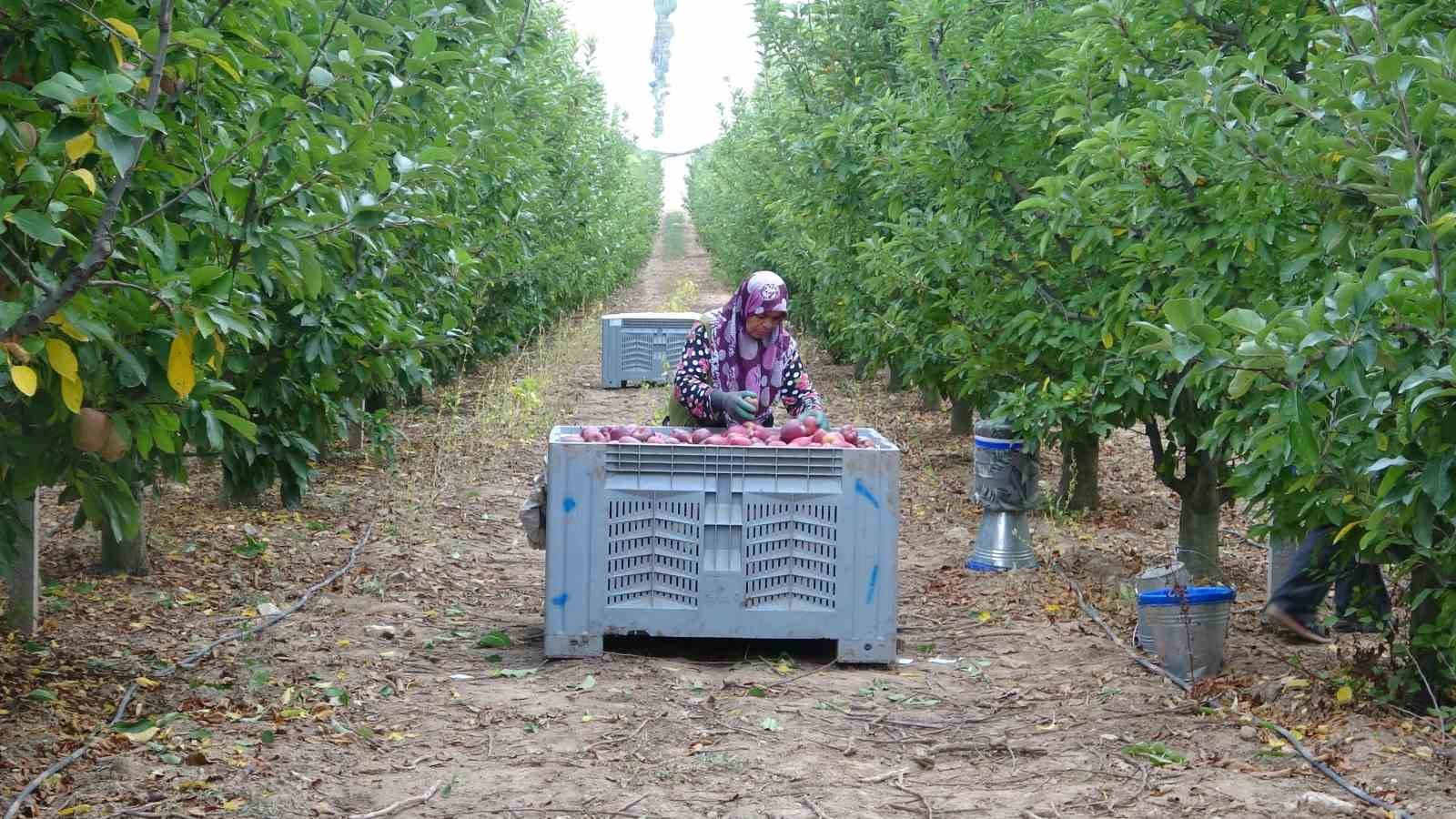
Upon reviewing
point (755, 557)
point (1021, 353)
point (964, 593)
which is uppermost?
point (1021, 353)

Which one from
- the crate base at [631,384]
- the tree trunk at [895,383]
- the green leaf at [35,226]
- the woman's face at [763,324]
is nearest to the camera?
the green leaf at [35,226]

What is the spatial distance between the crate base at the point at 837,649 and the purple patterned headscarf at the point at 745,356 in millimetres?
1297

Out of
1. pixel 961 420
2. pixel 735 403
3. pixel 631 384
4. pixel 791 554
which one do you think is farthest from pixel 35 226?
pixel 631 384

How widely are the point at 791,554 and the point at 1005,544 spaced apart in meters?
2.76

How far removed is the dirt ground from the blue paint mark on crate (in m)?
0.69

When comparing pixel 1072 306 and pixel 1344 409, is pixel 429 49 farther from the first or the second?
pixel 1072 306

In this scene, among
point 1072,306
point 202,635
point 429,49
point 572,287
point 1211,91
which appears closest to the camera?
point 429,49

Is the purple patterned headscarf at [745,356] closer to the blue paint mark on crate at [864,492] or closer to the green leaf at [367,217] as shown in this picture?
the blue paint mark on crate at [864,492]

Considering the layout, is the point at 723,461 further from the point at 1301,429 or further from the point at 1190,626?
the point at 1301,429

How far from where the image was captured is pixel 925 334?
1030 centimetres

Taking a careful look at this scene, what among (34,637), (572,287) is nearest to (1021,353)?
(34,637)

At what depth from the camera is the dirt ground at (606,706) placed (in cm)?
409

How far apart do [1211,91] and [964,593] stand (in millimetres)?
3597

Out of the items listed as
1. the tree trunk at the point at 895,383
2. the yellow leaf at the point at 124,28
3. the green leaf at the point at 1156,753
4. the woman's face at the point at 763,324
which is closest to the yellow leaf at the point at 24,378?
the yellow leaf at the point at 124,28
